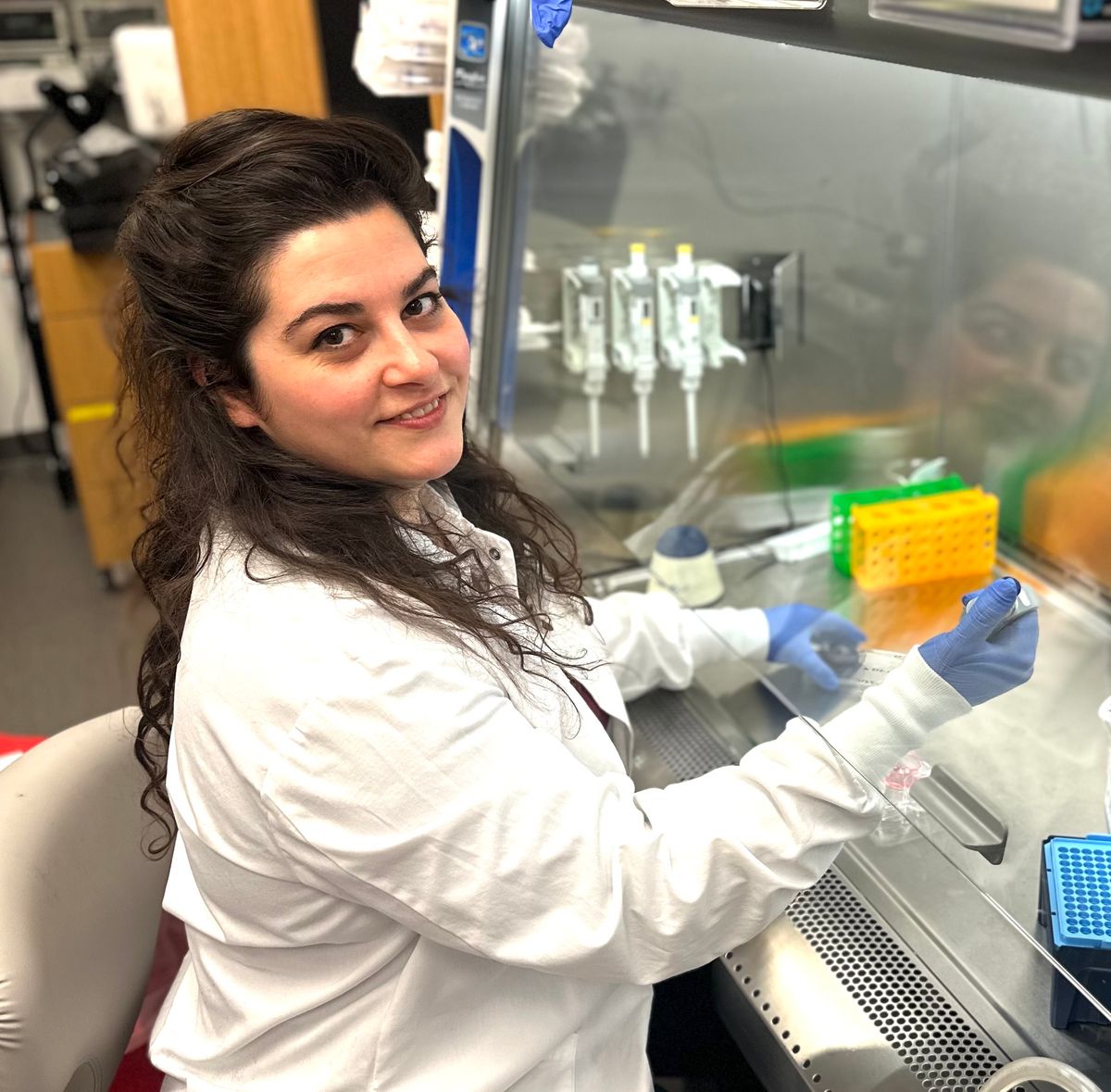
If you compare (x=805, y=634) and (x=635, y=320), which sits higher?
(x=635, y=320)

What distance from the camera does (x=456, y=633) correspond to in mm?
933

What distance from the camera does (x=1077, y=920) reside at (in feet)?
2.80

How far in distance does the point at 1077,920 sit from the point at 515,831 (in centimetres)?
44

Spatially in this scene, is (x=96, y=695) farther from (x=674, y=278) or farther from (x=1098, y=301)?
(x=1098, y=301)

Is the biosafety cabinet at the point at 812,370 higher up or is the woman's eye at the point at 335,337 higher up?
the woman's eye at the point at 335,337

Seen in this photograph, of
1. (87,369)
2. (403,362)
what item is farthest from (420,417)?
(87,369)

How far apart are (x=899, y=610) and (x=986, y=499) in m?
0.27

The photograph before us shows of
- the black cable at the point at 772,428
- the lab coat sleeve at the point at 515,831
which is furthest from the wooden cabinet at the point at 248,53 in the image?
the lab coat sleeve at the point at 515,831

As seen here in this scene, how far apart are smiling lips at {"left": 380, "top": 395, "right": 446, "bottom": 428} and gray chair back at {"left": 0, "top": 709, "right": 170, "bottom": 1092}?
1.69ft

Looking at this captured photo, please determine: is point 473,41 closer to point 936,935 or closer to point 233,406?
point 233,406

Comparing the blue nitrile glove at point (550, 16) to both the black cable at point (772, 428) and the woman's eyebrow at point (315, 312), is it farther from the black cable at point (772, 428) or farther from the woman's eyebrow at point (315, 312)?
the black cable at point (772, 428)

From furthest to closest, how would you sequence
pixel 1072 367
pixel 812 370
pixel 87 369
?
1. pixel 87 369
2. pixel 812 370
3. pixel 1072 367

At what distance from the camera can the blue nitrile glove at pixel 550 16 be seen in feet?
3.53

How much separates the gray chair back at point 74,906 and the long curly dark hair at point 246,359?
19 cm
